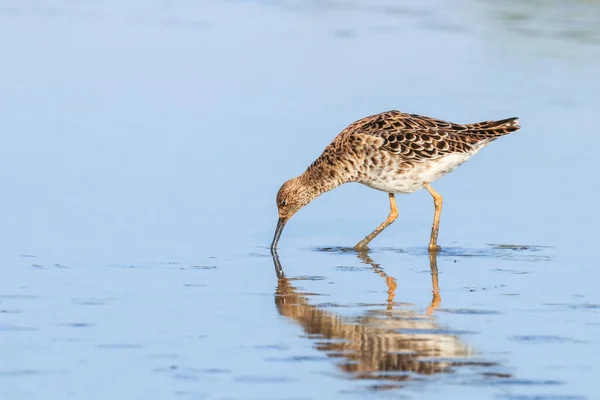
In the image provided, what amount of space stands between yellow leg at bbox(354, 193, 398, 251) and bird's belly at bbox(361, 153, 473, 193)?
0.54ft

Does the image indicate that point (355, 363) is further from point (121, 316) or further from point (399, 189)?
point (399, 189)

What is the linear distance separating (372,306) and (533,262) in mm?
2109

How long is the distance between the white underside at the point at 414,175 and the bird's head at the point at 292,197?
0.56 metres

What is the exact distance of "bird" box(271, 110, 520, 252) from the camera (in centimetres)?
1331

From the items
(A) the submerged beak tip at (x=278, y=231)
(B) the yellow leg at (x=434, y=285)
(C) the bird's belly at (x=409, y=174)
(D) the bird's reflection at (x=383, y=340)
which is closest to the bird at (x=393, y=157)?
(C) the bird's belly at (x=409, y=174)

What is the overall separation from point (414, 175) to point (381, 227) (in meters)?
0.66

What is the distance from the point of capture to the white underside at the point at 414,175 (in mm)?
13367

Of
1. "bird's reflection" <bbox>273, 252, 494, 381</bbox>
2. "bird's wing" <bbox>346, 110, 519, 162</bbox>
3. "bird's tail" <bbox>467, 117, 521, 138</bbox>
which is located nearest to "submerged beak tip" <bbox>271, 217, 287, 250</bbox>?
"bird's wing" <bbox>346, 110, 519, 162</bbox>

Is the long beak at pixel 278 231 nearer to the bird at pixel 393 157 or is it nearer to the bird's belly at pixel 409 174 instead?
the bird at pixel 393 157

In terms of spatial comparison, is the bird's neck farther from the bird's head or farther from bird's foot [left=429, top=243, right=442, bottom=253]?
bird's foot [left=429, top=243, right=442, bottom=253]

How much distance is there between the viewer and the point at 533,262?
38.8ft

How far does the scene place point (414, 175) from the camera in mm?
13406

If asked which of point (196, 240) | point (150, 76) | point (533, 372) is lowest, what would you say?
point (533, 372)

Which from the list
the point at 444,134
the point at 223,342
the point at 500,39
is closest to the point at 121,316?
the point at 223,342
